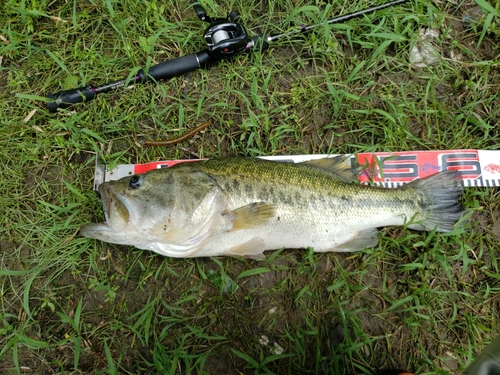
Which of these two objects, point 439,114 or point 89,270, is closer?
point 89,270

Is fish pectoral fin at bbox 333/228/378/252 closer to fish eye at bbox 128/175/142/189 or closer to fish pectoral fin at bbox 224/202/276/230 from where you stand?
fish pectoral fin at bbox 224/202/276/230

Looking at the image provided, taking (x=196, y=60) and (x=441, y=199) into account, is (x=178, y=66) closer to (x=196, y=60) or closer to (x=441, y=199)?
(x=196, y=60)

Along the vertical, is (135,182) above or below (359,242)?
above

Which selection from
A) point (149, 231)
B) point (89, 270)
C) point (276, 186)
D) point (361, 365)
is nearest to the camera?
point (149, 231)

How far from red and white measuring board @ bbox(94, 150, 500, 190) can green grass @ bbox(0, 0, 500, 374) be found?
0.13m

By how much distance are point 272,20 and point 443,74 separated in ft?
6.15

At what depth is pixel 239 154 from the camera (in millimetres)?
3549

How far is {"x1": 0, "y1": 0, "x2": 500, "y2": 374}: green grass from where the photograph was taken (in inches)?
126

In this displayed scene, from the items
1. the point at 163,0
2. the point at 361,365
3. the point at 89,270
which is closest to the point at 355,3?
the point at 163,0

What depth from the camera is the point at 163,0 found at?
3.81 m

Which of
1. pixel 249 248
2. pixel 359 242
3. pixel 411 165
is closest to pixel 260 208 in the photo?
pixel 249 248

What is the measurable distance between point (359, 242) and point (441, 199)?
2.86 feet

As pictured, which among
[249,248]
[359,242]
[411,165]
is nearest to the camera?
[249,248]

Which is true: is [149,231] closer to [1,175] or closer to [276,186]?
[276,186]
